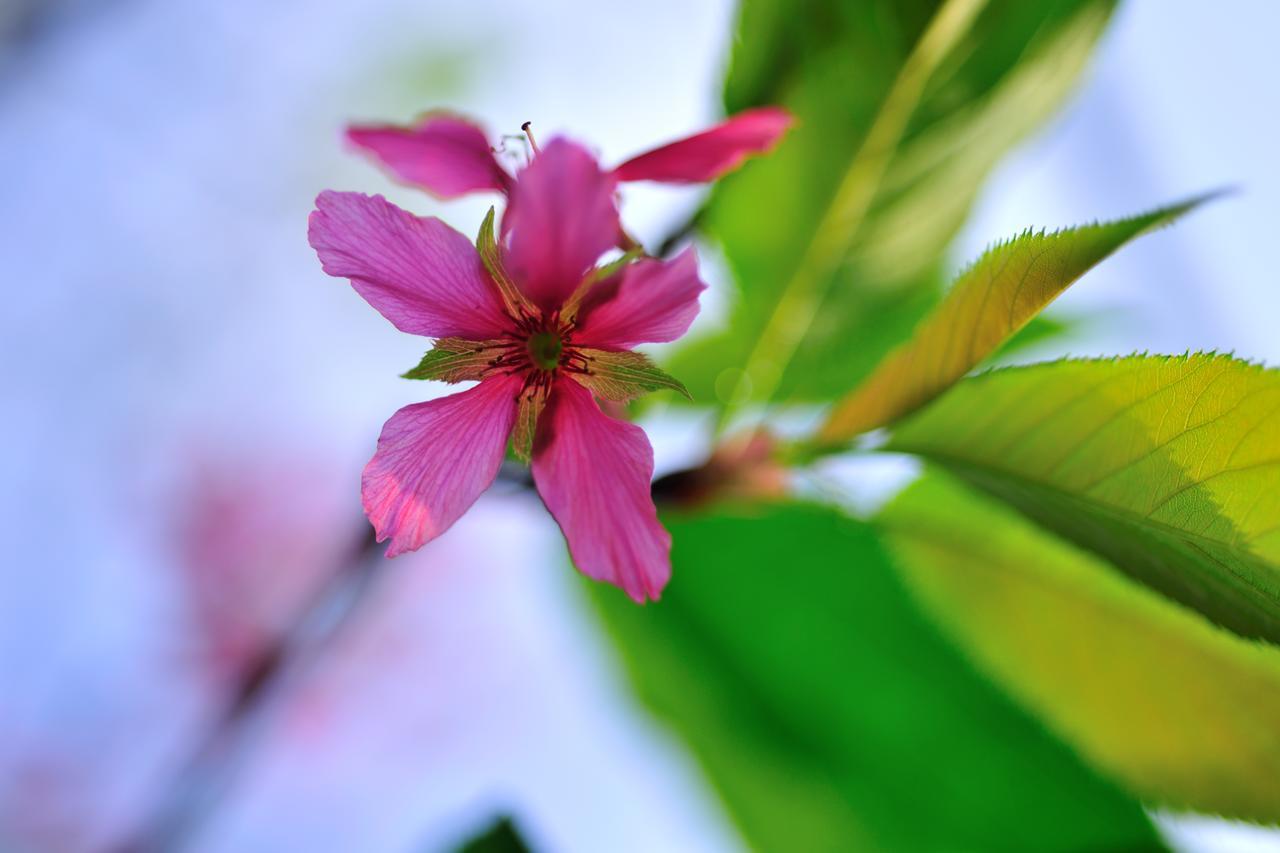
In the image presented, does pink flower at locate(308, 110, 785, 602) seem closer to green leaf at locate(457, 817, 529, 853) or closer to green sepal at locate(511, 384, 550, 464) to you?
green sepal at locate(511, 384, 550, 464)

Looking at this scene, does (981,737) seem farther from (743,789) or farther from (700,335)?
(700,335)

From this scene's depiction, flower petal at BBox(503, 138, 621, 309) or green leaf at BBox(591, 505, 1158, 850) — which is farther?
green leaf at BBox(591, 505, 1158, 850)

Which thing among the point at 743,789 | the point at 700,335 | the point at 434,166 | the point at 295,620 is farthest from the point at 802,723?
the point at 434,166

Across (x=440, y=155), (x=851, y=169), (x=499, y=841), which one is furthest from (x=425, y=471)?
(x=851, y=169)

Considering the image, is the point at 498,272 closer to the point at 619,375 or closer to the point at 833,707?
the point at 619,375

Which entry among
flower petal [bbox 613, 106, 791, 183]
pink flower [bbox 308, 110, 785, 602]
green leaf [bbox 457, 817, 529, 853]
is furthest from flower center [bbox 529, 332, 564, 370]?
green leaf [bbox 457, 817, 529, 853]

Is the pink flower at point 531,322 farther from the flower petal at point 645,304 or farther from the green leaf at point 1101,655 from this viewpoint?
the green leaf at point 1101,655
